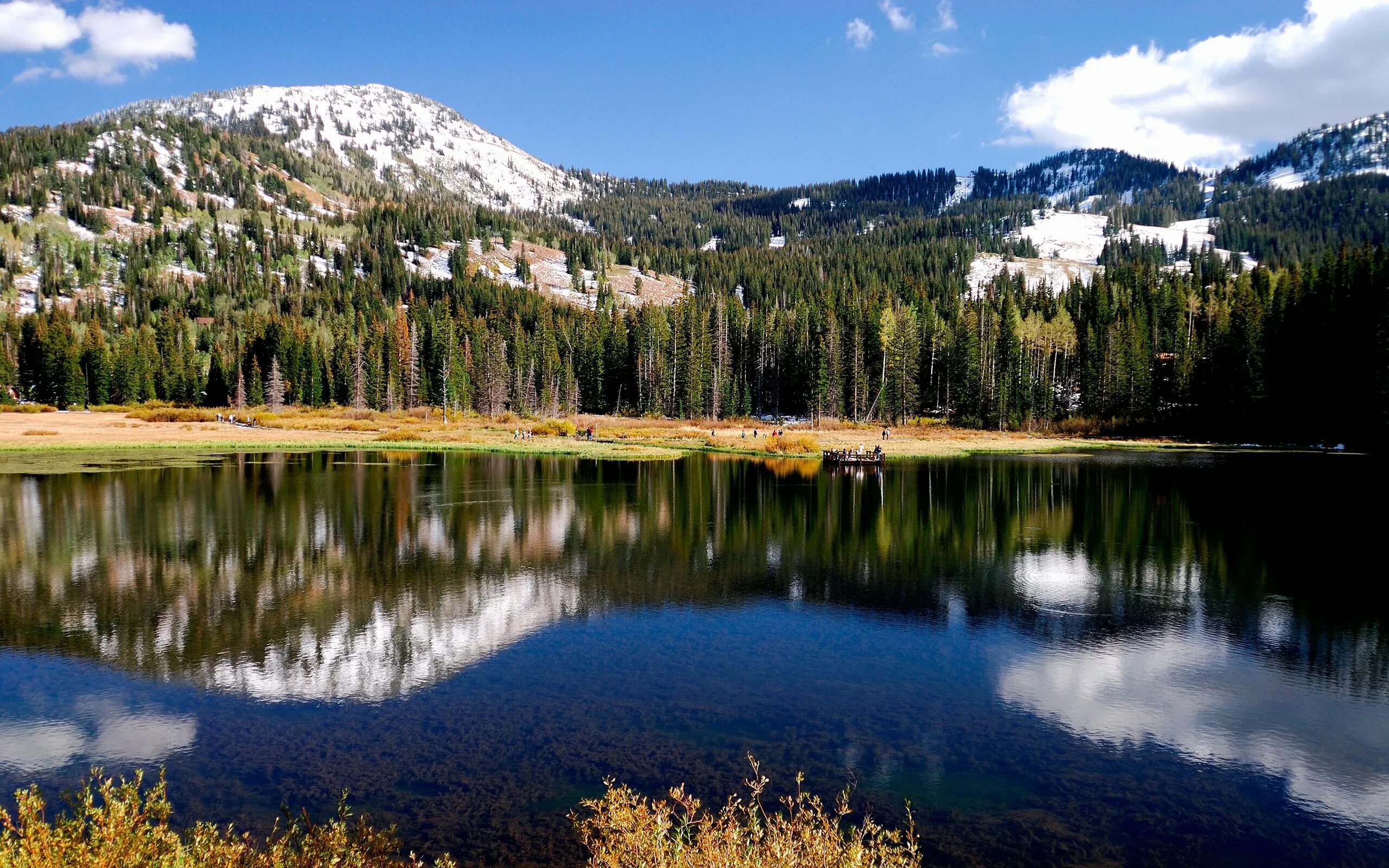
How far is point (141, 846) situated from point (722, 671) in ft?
34.4

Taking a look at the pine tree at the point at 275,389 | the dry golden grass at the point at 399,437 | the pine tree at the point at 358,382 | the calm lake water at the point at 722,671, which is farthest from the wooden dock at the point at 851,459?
the pine tree at the point at 275,389

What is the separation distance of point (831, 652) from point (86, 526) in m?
29.4

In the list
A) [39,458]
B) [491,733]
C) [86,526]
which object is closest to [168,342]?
[39,458]

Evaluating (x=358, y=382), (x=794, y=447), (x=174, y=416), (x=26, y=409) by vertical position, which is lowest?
(x=794, y=447)

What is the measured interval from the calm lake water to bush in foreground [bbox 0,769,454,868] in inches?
77.5

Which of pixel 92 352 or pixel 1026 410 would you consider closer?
pixel 1026 410

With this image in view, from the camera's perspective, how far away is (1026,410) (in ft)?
357

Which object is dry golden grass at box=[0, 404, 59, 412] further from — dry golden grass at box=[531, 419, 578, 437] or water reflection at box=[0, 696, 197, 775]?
water reflection at box=[0, 696, 197, 775]

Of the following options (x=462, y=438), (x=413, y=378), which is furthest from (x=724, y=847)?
(x=413, y=378)

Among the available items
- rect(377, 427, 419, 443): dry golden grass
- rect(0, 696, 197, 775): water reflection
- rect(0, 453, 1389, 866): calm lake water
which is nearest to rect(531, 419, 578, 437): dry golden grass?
rect(377, 427, 419, 443): dry golden grass

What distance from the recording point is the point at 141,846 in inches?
270

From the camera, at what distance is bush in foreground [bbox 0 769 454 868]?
21.0 ft

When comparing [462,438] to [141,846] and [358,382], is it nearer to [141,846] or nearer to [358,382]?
[358,382]

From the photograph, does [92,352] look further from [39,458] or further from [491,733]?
[491,733]
